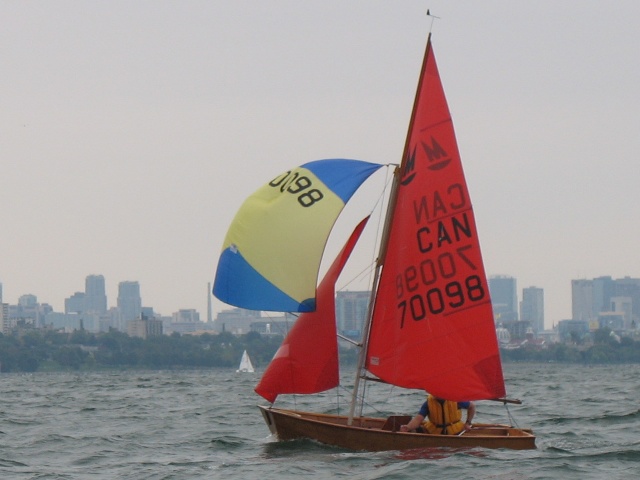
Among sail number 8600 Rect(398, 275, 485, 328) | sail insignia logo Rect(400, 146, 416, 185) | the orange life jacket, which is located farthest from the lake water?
sail insignia logo Rect(400, 146, 416, 185)

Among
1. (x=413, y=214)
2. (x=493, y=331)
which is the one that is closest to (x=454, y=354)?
(x=493, y=331)

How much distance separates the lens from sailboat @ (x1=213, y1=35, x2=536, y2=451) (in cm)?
1838

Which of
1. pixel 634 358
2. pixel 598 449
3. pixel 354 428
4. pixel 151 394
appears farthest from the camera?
pixel 634 358

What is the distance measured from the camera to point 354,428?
1830cm

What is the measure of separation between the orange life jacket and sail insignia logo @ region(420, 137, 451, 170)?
3.12 meters

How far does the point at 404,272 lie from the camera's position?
61.8 ft

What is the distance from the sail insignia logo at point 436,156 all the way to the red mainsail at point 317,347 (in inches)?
50.3

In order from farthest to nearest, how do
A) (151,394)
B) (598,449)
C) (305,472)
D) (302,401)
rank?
(151,394), (302,401), (598,449), (305,472)

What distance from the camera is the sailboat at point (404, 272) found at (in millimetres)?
18375

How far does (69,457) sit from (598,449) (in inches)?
299

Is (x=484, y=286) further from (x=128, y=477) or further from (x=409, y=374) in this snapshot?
(x=128, y=477)

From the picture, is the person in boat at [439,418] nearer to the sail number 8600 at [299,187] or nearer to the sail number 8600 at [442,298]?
the sail number 8600 at [442,298]

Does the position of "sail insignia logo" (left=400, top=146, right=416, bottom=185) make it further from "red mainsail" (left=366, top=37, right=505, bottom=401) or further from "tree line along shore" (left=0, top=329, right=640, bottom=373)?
"tree line along shore" (left=0, top=329, right=640, bottom=373)

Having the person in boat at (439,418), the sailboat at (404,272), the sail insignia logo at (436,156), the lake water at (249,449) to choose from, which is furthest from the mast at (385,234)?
the lake water at (249,449)
